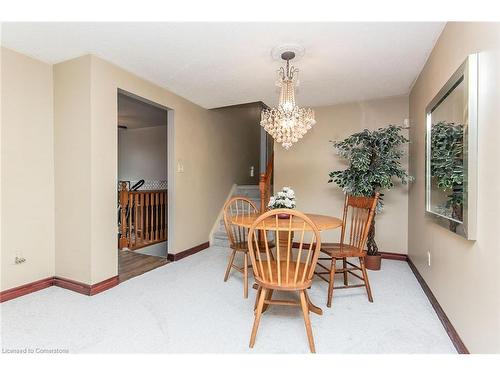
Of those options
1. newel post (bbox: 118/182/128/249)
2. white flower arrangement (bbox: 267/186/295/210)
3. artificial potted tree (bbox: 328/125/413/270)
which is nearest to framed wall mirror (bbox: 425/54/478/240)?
artificial potted tree (bbox: 328/125/413/270)

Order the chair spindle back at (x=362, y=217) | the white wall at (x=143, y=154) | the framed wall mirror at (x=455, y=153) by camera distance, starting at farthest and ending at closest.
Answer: the white wall at (x=143, y=154), the chair spindle back at (x=362, y=217), the framed wall mirror at (x=455, y=153)

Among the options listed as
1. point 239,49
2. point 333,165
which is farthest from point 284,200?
point 333,165

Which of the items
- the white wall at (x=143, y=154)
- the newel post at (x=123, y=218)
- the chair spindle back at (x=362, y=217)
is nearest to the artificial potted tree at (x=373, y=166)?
the chair spindle back at (x=362, y=217)

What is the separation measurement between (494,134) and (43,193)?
138 inches

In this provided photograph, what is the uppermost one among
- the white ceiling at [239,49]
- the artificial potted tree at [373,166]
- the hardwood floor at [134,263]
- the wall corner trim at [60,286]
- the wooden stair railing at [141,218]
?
the white ceiling at [239,49]

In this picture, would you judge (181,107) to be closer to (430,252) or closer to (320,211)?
(320,211)

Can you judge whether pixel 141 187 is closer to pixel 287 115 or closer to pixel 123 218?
pixel 123 218

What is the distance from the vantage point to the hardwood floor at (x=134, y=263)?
290cm

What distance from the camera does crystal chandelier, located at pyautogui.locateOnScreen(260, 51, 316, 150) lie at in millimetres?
2246

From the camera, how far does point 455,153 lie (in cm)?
160

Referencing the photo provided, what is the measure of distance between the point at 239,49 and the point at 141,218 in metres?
3.03

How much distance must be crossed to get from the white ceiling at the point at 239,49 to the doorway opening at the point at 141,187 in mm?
592

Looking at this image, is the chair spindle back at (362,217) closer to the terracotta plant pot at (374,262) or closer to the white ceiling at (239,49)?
the terracotta plant pot at (374,262)

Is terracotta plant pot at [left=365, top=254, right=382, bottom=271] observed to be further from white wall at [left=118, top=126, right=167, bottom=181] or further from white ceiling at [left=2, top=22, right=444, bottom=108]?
white wall at [left=118, top=126, right=167, bottom=181]
